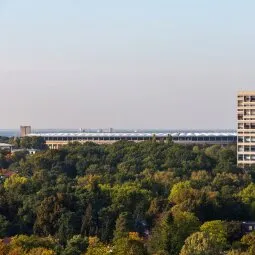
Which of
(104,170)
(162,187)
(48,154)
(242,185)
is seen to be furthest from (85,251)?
(48,154)

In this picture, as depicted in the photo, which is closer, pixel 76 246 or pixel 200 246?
pixel 200 246

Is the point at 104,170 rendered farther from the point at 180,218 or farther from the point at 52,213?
the point at 180,218

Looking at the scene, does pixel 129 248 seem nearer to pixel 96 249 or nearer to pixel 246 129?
pixel 96 249

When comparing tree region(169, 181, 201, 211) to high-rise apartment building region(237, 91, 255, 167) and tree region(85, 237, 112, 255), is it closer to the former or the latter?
tree region(85, 237, 112, 255)

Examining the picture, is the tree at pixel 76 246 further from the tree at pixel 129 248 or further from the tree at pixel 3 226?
the tree at pixel 3 226

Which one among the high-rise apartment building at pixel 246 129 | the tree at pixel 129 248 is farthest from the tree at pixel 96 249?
the high-rise apartment building at pixel 246 129

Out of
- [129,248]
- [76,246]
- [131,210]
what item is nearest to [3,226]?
[131,210]
